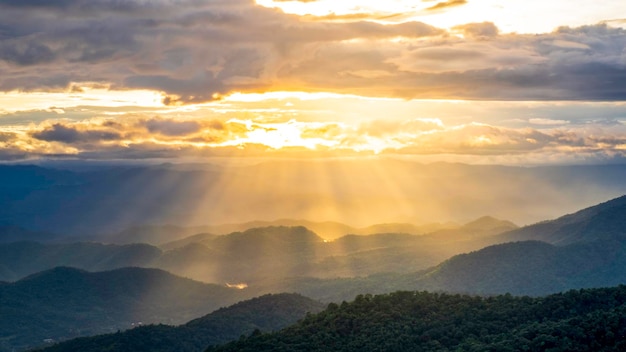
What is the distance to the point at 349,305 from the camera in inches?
5989

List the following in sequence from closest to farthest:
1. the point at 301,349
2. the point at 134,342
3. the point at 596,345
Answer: the point at 596,345 < the point at 301,349 < the point at 134,342

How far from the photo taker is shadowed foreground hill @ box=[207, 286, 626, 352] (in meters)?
110

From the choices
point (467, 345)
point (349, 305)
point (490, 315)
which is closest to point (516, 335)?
point (467, 345)

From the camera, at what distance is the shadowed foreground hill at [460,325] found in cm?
10962

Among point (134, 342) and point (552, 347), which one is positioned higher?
point (552, 347)

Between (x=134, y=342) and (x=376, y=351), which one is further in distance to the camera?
(x=134, y=342)

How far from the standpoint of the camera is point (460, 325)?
132 metres

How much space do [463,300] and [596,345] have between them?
41557 millimetres

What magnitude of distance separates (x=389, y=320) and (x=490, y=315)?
54.5ft

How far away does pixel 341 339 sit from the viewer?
13600 centimetres

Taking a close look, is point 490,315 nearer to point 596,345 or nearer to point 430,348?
point 430,348

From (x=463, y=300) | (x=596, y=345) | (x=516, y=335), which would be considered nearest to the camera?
(x=596, y=345)

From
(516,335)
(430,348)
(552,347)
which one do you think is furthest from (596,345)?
(430,348)

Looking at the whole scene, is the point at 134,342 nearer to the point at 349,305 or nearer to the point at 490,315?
the point at 349,305
